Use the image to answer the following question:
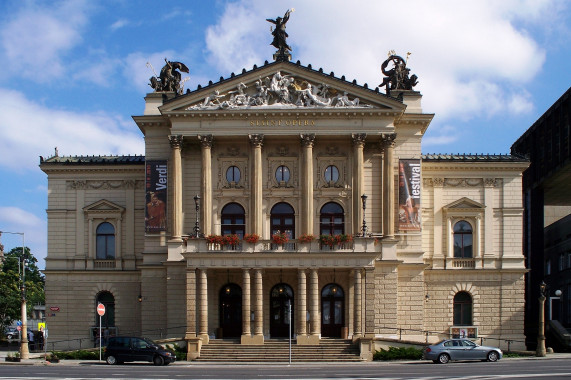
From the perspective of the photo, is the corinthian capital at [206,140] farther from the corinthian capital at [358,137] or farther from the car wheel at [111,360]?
the car wheel at [111,360]

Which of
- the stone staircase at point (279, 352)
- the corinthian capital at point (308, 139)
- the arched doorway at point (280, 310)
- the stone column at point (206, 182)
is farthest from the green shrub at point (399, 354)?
the corinthian capital at point (308, 139)

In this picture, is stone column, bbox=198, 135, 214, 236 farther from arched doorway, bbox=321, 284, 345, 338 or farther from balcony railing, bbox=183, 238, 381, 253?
arched doorway, bbox=321, 284, 345, 338

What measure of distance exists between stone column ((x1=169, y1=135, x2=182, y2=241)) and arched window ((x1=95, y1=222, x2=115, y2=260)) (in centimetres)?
657

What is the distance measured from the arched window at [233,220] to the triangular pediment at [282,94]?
21.7 ft

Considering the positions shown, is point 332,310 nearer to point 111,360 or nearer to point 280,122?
point 280,122

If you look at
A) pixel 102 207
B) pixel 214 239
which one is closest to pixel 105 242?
pixel 102 207

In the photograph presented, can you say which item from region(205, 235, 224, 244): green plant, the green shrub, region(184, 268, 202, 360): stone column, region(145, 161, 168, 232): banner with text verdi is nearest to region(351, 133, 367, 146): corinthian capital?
region(205, 235, 224, 244): green plant

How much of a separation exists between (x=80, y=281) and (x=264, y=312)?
1367cm

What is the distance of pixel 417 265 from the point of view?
56062 mm

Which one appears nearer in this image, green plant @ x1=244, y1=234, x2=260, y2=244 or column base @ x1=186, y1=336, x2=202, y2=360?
column base @ x1=186, y1=336, x2=202, y2=360

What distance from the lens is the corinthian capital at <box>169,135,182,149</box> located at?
55688 millimetres

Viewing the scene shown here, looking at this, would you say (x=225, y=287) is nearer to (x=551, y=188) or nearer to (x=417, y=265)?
(x=417, y=265)

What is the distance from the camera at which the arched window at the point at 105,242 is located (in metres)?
60.3

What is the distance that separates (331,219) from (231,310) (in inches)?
351
